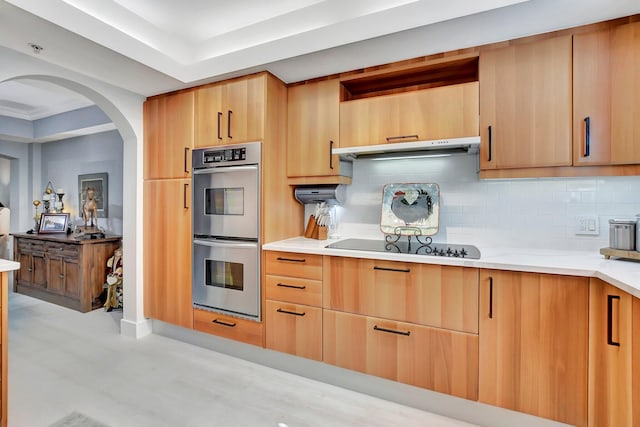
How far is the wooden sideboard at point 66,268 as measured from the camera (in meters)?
3.56

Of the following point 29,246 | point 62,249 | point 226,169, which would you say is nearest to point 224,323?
point 226,169

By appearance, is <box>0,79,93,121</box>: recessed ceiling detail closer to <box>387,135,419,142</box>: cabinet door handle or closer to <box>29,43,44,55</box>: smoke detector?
<box>29,43,44,55</box>: smoke detector

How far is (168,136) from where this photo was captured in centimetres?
276

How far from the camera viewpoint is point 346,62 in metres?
2.16

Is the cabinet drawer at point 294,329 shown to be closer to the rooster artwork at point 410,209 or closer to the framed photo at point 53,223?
the rooster artwork at point 410,209

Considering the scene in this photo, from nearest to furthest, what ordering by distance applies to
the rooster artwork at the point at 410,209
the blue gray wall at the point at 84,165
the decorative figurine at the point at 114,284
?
the rooster artwork at the point at 410,209, the decorative figurine at the point at 114,284, the blue gray wall at the point at 84,165

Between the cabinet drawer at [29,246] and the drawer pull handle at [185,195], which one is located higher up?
the drawer pull handle at [185,195]

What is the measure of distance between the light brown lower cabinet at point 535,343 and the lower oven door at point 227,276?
1589mm

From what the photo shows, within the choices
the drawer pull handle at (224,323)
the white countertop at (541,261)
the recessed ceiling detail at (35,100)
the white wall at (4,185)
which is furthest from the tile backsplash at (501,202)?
the white wall at (4,185)

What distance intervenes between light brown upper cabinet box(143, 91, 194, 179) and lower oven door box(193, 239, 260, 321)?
0.74m

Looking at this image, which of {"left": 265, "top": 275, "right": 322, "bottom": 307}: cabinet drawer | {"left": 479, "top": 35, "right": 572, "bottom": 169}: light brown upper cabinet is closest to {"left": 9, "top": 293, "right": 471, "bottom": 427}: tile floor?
{"left": 265, "top": 275, "right": 322, "bottom": 307}: cabinet drawer

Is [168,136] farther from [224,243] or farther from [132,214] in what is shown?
[224,243]

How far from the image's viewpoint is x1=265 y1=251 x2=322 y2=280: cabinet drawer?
2.14 m

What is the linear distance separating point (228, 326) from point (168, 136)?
5.89 feet
